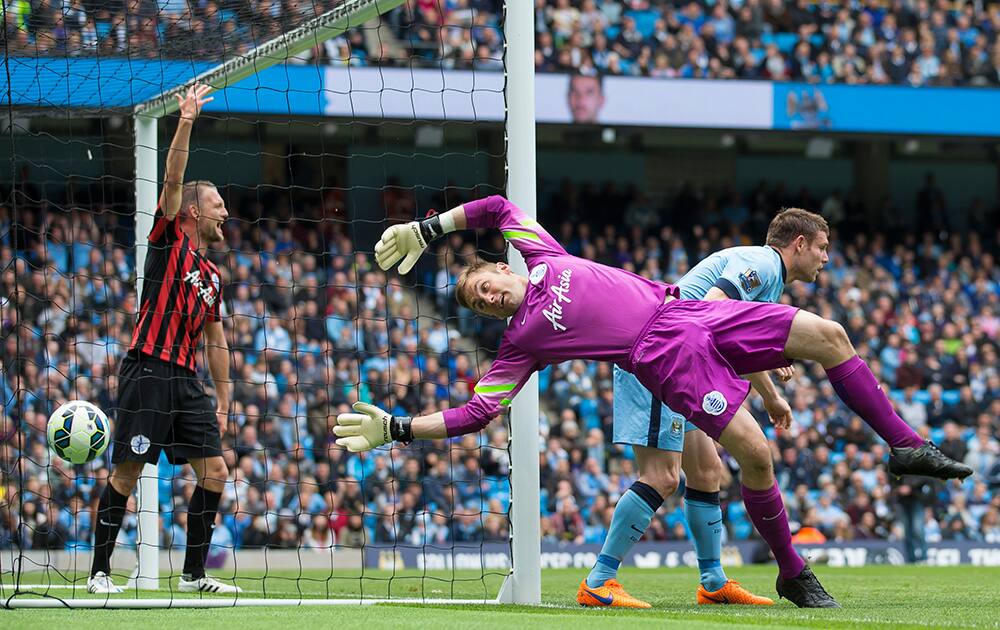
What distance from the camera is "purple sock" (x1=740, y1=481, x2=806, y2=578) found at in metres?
6.08

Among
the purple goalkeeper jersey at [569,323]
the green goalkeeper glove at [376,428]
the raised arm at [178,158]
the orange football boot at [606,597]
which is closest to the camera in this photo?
the green goalkeeper glove at [376,428]

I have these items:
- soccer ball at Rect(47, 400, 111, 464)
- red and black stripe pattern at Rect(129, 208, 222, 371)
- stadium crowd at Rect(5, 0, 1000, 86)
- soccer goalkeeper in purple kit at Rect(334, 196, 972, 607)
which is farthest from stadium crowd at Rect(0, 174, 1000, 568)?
soccer goalkeeper in purple kit at Rect(334, 196, 972, 607)

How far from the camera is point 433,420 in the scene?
222 inches

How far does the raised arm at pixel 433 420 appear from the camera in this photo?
18.3 ft

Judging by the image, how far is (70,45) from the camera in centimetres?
812

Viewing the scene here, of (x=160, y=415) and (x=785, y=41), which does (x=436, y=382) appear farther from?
(x=785, y=41)

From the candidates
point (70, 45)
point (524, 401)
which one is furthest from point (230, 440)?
point (524, 401)

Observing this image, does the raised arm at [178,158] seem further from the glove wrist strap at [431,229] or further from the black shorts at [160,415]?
the glove wrist strap at [431,229]

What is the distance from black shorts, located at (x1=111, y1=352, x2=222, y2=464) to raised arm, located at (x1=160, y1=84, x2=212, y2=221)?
85 cm

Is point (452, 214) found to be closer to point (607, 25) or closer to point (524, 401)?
point (524, 401)

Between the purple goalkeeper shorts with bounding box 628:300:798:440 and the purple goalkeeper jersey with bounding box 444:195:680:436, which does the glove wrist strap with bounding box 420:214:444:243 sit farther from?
the purple goalkeeper shorts with bounding box 628:300:798:440

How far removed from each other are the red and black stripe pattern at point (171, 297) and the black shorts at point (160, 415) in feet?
0.25

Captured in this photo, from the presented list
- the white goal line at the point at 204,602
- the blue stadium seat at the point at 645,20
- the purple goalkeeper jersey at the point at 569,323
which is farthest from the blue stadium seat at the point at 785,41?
the white goal line at the point at 204,602

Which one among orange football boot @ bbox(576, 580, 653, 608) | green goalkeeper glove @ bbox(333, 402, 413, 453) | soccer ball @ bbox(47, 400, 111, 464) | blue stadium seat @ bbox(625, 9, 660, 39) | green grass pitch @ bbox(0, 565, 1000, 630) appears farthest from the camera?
blue stadium seat @ bbox(625, 9, 660, 39)
